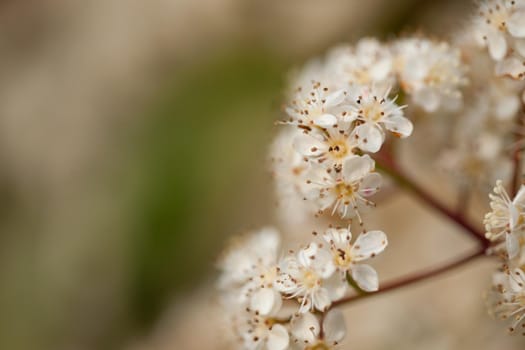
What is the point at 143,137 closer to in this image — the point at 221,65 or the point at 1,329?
the point at 221,65

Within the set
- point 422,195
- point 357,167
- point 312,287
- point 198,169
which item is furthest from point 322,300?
point 198,169

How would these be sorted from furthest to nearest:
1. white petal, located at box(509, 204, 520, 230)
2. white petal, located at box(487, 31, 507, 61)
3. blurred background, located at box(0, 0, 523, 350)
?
blurred background, located at box(0, 0, 523, 350), white petal, located at box(487, 31, 507, 61), white petal, located at box(509, 204, 520, 230)

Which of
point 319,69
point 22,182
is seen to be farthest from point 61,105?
point 319,69

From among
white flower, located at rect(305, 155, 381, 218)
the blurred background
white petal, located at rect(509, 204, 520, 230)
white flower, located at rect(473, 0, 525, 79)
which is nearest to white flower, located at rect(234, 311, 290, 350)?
white flower, located at rect(305, 155, 381, 218)

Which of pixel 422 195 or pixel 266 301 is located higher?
pixel 422 195

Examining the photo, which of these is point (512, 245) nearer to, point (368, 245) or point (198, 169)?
point (368, 245)

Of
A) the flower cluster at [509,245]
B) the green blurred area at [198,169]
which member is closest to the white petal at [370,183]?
the flower cluster at [509,245]

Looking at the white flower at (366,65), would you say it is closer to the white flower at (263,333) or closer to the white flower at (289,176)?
the white flower at (289,176)

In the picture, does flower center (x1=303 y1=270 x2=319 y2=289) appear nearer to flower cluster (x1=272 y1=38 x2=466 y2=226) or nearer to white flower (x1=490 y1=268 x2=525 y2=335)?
flower cluster (x1=272 y1=38 x2=466 y2=226)

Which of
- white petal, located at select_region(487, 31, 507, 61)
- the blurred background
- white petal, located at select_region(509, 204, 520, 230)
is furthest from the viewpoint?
the blurred background
